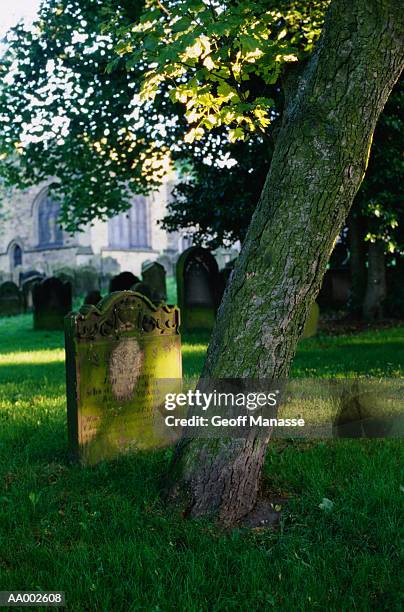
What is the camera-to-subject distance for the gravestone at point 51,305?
15539 mm

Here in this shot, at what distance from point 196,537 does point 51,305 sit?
13.2 metres

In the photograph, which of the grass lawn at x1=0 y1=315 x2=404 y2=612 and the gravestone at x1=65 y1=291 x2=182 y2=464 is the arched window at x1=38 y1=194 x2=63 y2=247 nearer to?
the gravestone at x1=65 y1=291 x2=182 y2=464

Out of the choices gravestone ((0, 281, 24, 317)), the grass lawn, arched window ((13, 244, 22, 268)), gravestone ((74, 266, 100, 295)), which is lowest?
the grass lawn

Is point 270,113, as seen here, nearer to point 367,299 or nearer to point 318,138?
point 367,299

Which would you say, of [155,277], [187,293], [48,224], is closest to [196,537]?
[187,293]

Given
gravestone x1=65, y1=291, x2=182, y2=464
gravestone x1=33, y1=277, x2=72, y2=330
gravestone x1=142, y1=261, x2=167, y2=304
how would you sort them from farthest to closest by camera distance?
1. gravestone x1=142, y1=261, x2=167, y2=304
2. gravestone x1=33, y1=277, x2=72, y2=330
3. gravestone x1=65, y1=291, x2=182, y2=464

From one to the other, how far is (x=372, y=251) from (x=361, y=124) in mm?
10073

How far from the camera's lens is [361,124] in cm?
325

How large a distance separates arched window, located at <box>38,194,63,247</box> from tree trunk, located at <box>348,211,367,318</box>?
1035 inches

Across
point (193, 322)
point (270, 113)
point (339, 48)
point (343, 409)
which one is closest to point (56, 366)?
point (193, 322)

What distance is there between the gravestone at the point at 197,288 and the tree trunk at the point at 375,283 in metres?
3.14

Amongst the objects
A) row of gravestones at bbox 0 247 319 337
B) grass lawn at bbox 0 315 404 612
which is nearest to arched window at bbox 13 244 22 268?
row of gravestones at bbox 0 247 319 337

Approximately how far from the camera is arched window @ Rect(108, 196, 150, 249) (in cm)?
3781

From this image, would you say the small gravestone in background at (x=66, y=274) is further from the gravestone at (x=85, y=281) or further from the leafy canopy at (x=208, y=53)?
the leafy canopy at (x=208, y=53)
